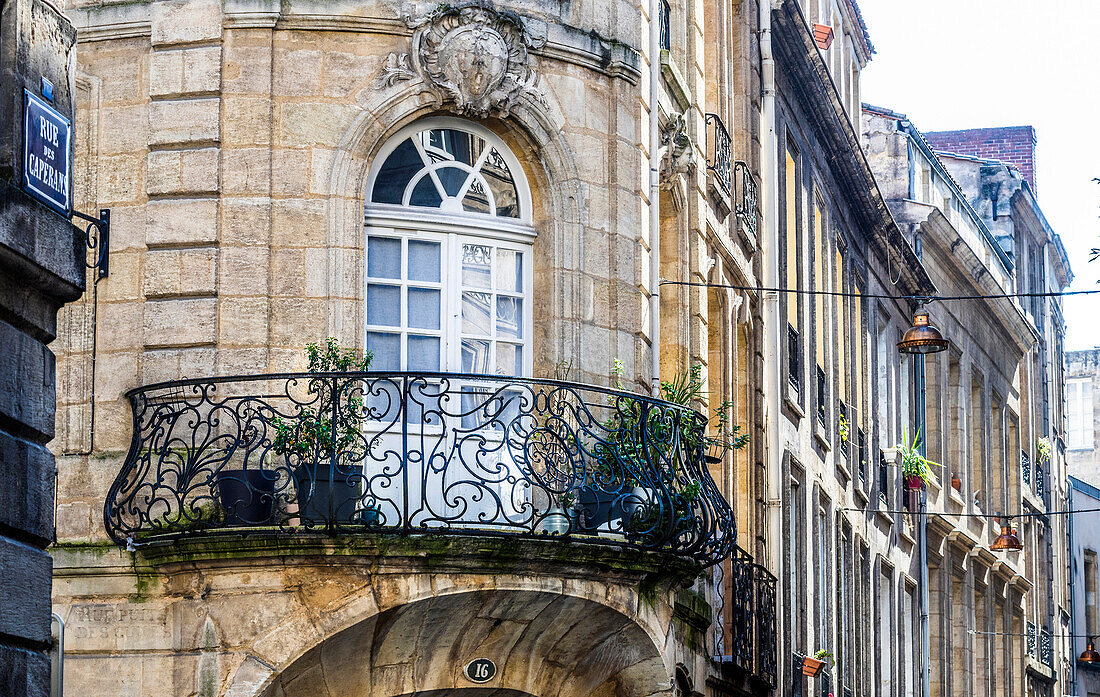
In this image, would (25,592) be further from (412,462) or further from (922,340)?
(922,340)

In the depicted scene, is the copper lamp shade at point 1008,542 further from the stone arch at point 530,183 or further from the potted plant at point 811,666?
the stone arch at point 530,183

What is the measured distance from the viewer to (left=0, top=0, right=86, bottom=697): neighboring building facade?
8.22 metres

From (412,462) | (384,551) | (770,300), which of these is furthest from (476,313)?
(770,300)

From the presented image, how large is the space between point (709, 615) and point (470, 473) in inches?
160

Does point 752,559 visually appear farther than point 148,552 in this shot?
Yes

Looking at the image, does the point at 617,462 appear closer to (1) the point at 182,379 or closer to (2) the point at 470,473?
(2) the point at 470,473

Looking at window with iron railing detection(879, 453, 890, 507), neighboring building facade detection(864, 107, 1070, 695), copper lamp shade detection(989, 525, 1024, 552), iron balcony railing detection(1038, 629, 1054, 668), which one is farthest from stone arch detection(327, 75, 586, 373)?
iron balcony railing detection(1038, 629, 1054, 668)

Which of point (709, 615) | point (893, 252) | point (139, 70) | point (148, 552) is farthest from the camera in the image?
point (893, 252)

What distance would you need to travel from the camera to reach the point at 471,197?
14.7 meters

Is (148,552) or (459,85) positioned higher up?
(459,85)

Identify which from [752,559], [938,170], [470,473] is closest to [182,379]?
[470,473]

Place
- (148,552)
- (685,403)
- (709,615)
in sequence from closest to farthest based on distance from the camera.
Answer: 1. (148,552)
2. (685,403)
3. (709,615)

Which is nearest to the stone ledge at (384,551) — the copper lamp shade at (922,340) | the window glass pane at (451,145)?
the window glass pane at (451,145)

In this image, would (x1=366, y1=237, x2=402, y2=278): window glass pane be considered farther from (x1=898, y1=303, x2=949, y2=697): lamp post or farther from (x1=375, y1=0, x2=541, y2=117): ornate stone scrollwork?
(x1=898, y1=303, x2=949, y2=697): lamp post
